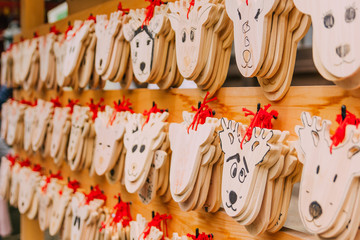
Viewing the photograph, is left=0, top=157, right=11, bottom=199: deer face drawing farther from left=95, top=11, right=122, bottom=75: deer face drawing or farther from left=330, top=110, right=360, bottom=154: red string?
left=330, top=110, right=360, bottom=154: red string

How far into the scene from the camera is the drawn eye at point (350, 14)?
0.68 m

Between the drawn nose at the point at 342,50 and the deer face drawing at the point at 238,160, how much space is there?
21cm

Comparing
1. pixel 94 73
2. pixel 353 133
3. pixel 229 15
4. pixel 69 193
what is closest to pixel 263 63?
pixel 229 15

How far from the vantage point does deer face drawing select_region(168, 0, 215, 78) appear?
1.01 metres

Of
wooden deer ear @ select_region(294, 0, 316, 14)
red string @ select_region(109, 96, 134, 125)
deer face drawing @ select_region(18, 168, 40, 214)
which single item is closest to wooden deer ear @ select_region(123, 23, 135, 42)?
red string @ select_region(109, 96, 134, 125)

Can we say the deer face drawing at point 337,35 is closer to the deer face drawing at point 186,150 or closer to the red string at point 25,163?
the deer face drawing at point 186,150

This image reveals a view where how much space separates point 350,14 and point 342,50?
0.06m

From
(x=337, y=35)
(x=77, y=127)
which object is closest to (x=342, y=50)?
(x=337, y=35)

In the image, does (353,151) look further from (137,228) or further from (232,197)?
(137,228)

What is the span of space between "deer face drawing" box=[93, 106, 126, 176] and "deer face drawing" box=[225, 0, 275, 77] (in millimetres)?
536

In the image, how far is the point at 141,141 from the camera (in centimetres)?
119

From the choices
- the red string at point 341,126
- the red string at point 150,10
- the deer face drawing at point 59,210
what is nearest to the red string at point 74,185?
the deer face drawing at point 59,210

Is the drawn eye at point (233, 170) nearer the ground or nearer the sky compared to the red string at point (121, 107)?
nearer the ground

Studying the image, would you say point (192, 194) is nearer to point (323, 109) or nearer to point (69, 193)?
point (323, 109)
